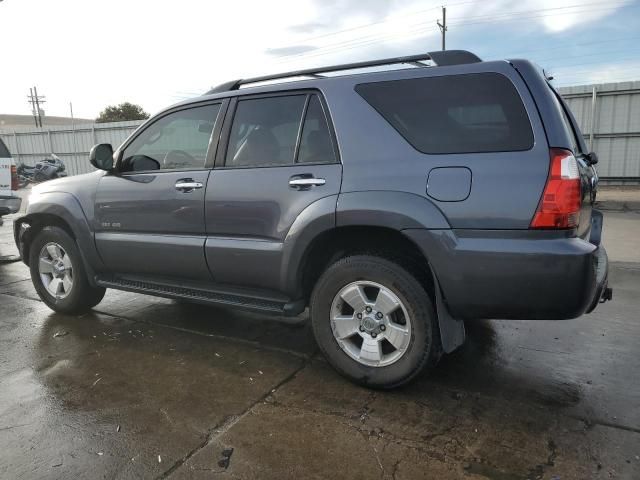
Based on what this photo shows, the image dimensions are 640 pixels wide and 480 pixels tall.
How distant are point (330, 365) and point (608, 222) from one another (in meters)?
8.00

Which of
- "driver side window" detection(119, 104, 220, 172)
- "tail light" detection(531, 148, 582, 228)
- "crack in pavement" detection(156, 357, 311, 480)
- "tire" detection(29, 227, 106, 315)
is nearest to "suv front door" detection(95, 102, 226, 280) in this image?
"driver side window" detection(119, 104, 220, 172)

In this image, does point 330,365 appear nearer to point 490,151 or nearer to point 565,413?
point 565,413

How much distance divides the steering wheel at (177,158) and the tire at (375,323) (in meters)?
1.45

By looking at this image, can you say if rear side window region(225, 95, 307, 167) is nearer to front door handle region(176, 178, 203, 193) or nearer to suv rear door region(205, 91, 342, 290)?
suv rear door region(205, 91, 342, 290)

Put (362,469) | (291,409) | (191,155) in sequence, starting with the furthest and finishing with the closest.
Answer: (191,155)
(291,409)
(362,469)

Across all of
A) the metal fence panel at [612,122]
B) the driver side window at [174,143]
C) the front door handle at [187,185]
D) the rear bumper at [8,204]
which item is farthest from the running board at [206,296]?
the metal fence panel at [612,122]

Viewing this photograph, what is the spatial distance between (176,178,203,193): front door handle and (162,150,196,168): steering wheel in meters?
0.18

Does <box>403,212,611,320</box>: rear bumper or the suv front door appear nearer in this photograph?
<box>403,212,611,320</box>: rear bumper

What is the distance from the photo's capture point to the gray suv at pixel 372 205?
2596 millimetres

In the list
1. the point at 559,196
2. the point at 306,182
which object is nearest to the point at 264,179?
the point at 306,182

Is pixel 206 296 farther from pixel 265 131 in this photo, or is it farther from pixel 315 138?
pixel 315 138

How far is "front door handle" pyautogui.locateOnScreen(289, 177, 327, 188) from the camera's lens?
3.11 metres

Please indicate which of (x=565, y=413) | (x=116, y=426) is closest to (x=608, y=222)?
(x=565, y=413)

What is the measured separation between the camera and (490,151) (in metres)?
2.65
